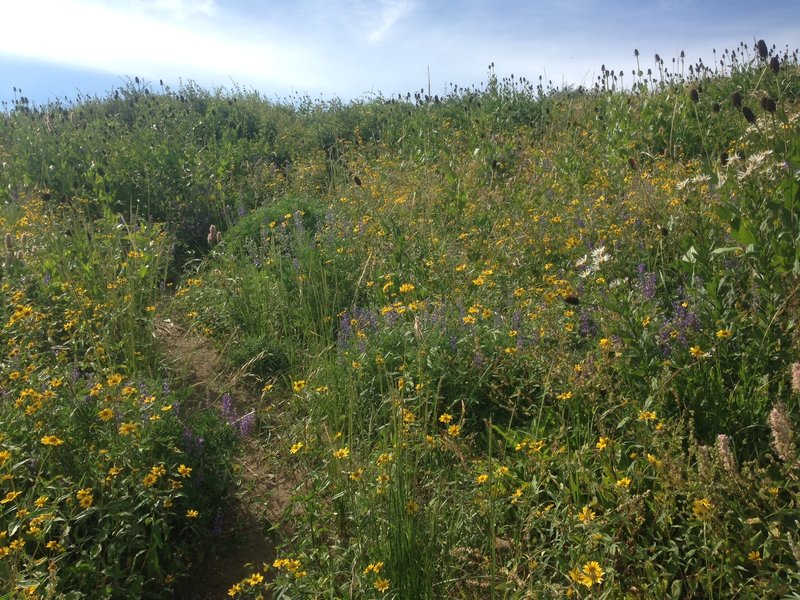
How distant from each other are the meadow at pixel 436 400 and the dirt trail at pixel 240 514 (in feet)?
0.07

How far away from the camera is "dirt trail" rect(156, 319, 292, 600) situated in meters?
2.75

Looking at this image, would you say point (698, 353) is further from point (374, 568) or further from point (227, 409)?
point (227, 409)

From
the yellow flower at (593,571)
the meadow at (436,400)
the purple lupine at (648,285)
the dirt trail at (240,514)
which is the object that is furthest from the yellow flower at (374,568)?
the purple lupine at (648,285)

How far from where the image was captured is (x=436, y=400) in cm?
272

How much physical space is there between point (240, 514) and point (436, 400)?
1.06 m

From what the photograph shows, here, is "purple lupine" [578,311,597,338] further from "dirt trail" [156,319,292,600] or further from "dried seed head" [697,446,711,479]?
"dirt trail" [156,319,292,600]

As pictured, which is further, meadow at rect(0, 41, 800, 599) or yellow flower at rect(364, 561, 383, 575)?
meadow at rect(0, 41, 800, 599)

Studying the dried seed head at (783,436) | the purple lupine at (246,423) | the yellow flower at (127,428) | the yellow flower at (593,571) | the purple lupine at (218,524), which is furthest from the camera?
the purple lupine at (246,423)

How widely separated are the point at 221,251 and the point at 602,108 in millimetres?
5464

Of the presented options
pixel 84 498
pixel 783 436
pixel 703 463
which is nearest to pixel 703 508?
pixel 703 463

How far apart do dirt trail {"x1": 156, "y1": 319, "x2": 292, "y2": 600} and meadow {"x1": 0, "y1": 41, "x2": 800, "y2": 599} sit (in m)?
0.02

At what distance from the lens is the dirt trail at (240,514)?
108 inches

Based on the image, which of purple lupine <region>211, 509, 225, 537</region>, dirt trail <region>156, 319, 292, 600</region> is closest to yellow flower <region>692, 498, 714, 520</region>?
dirt trail <region>156, 319, 292, 600</region>

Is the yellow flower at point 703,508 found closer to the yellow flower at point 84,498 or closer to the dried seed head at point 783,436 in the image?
the dried seed head at point 783,436
